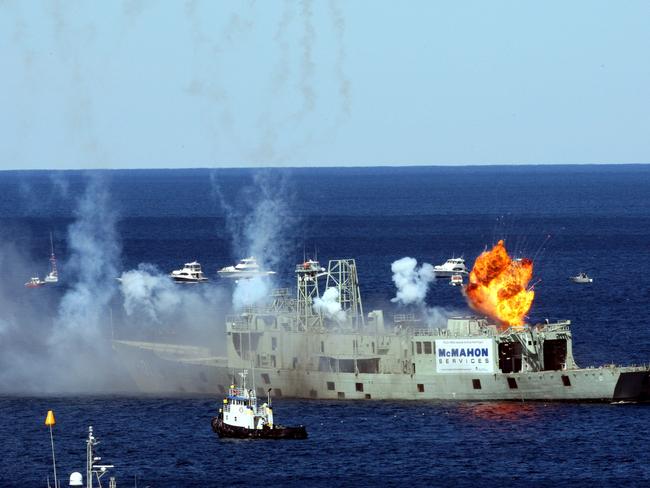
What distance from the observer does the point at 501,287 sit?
130000 mm

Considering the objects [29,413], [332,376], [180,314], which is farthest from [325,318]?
[180,314]

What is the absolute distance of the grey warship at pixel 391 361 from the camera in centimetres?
12131

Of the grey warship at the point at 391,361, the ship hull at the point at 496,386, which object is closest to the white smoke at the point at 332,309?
the grey warship at the point at 391,361

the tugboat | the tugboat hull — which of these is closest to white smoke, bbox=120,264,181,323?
the tugboat

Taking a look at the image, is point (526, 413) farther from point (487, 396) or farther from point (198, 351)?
point (198, 351)

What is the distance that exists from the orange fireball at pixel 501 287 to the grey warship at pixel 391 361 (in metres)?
1.95

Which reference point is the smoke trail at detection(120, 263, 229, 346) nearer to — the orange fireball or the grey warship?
the grey warship

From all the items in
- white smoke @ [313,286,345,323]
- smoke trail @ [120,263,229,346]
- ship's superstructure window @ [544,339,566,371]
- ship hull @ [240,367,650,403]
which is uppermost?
smoke trail @ [120,263,229,346]

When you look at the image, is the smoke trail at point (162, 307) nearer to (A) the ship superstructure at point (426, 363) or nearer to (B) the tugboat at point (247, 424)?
(A) the ship superstructure at point (426, 363)

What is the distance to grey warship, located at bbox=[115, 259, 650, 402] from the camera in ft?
398

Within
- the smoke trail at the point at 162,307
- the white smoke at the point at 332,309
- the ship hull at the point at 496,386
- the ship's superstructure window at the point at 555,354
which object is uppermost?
the smoke trail at the point at 162,307

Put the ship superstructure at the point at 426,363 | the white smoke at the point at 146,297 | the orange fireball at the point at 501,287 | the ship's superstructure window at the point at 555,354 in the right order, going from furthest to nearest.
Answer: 1. the white smoke at the point at 146,297
2. the orange fireball at the point at 501,287
3. the ship's superstructure window at the point at 555,354
4. the ship superstructure at the point at 426,363

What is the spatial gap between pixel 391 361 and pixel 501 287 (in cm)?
1222

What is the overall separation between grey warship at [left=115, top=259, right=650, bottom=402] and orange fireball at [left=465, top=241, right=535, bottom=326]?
1947mm
